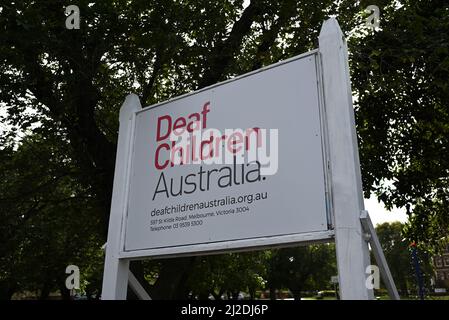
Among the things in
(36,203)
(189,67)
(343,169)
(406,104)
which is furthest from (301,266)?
(343,169)

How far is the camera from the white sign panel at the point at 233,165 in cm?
358

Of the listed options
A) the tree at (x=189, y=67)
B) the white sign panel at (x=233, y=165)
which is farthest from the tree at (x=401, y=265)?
the white sign panel at (x=233, y=165)

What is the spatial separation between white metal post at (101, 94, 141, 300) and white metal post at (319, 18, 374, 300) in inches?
86.8

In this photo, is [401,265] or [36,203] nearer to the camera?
[36,203]

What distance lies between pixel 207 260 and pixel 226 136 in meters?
8.80

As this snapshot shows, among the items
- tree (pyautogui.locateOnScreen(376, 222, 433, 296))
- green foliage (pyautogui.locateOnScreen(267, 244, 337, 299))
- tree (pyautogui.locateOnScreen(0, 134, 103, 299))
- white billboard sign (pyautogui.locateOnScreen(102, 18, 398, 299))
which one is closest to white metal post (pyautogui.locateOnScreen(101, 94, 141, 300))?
white billboard sign (pyautogui.locateOnScreen(102, 18, 398, 299))

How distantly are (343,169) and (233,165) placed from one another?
100cm

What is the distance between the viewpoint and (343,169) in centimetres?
338

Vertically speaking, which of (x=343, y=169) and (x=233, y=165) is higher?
(x=233, y=165)

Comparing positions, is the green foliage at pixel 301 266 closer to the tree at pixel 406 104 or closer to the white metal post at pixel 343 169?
the tree at pixel 406 104

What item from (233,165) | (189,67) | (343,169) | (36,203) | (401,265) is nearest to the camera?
(343,169)

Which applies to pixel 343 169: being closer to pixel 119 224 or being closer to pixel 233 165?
pixel 233 165

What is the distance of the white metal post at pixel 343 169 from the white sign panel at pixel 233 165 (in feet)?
0.36

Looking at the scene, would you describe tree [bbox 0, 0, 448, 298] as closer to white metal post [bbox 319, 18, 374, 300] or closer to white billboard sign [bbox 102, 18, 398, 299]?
white billboard sign [bbox 102, 18, 398, 299]
